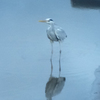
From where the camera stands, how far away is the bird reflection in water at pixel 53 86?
199 centimetres

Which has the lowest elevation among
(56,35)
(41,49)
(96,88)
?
(96,88)

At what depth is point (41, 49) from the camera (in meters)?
2.75

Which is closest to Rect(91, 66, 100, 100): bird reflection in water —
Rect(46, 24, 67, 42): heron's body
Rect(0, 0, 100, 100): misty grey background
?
Rect(0, 0, 100, 100): misty grey background

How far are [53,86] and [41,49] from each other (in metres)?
0.72

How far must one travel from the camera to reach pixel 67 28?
331 cm

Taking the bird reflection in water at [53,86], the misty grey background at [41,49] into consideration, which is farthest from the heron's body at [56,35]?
the bird reflection in water at [53,86]

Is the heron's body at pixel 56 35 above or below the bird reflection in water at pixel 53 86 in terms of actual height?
above

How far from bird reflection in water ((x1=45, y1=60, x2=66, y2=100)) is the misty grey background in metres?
0.03

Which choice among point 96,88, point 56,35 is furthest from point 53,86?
point 56,35

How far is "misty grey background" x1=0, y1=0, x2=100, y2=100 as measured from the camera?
2082 millimetres

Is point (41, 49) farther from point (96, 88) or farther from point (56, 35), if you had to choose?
point (96, 88)

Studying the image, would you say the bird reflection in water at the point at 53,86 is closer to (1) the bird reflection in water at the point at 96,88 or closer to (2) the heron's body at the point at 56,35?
(1) the bird reflection in water at the point at 96,88

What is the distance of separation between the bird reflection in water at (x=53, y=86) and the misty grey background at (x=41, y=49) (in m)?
0.03

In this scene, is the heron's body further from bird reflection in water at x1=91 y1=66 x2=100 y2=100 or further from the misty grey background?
bird reflection in water at x1=91 y1=66 x2=100 y2=100
